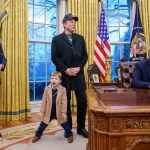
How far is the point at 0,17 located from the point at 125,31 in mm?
3278

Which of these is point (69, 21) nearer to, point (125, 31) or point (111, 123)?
point (111, 123)

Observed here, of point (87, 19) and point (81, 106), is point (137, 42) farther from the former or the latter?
point (81, 106)

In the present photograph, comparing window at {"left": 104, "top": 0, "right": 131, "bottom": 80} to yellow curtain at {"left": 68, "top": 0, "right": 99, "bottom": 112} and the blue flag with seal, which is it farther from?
yellow curtain at {"left": 68, "top": 0, "right": 99, "bottom": 112}

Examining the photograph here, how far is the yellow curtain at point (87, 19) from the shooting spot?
5.42 metres

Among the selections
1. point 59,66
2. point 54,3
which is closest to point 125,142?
point 59,66

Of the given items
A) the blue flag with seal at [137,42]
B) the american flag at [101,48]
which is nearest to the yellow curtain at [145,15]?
the blue flag with seal at [137,42]

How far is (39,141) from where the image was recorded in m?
3.07

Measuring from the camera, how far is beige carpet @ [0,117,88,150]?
2.82 metres

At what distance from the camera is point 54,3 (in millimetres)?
5730

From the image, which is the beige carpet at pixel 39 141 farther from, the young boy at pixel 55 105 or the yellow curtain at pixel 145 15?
the yellow curtain at pixel 145 15

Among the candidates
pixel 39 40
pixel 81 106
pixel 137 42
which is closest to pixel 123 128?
pixel 81 106

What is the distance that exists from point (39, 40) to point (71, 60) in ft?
7.85

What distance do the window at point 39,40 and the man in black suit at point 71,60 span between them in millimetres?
2257

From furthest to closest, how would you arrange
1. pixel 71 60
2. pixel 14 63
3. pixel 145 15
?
pixel 145 15, pixel 14 63, pixel 71 60
